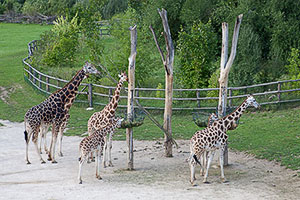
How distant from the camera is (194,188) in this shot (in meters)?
12.5

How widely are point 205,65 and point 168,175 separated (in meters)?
10.5

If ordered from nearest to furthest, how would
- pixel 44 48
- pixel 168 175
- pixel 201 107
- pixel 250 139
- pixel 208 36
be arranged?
pixel 168 175 < pixel 250 139 < pixel 201 107 < pixel 208 36 < pixel 44 48

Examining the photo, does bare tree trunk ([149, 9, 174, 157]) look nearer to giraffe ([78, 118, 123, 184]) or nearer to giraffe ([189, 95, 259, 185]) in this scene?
giraffe ([78, 118, 123, 184])

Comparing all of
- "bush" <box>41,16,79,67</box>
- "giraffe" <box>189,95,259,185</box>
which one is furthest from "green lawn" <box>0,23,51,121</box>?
"giraffe" <box>189,95,259,185</box>

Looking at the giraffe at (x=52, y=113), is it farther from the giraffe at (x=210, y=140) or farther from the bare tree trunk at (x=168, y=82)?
the giraffe at (x=210, y=140)

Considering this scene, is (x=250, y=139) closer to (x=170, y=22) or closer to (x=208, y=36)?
(x=208, y=36)

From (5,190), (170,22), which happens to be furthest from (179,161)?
(170,22)

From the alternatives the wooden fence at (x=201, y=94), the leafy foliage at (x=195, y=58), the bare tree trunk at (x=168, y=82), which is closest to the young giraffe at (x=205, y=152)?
the bare tree trunk at (x=168, y=82)

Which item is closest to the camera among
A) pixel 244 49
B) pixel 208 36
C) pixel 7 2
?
pixel 244 49

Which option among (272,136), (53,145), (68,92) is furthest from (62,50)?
(272,136)

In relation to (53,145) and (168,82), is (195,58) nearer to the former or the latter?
(168,82)

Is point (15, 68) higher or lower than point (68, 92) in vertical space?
lower

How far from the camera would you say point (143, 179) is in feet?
43.5

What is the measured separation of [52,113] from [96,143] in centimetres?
277
